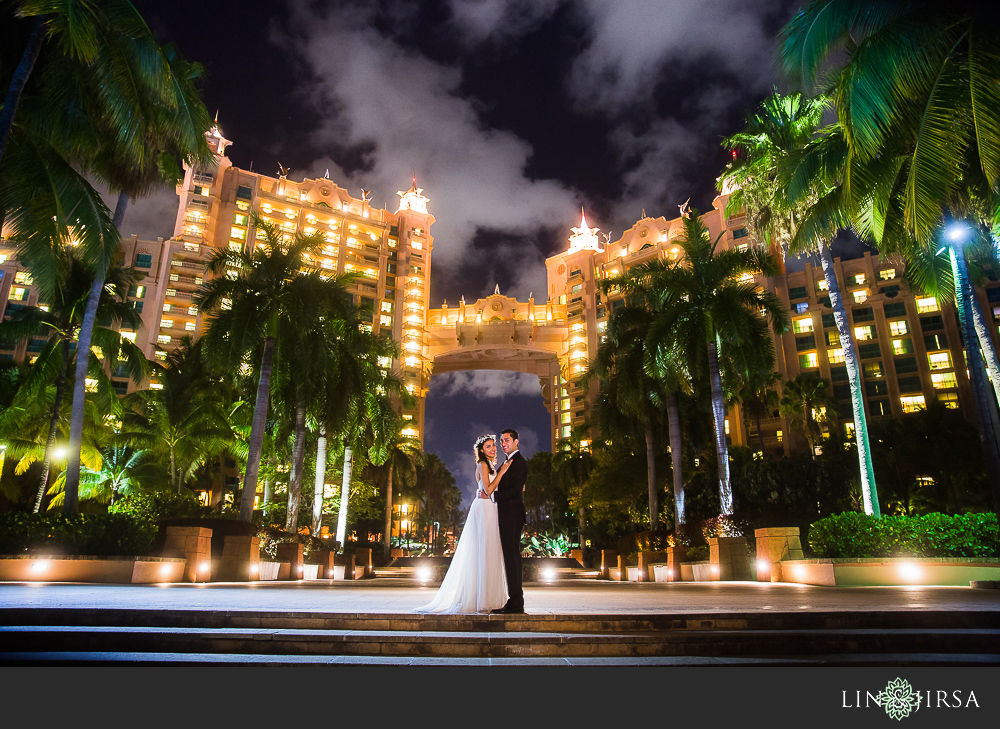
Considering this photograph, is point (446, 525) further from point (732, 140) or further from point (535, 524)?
point (732, 140)

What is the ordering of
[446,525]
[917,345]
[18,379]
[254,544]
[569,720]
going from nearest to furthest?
[569,720]
[254,544]
[18,379]
[917,345]
[446,525]

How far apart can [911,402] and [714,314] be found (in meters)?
70.9

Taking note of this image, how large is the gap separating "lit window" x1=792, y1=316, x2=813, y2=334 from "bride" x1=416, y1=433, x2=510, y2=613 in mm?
91164

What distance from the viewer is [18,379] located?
24.7m

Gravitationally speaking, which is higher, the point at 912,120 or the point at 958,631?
the point at 912,120

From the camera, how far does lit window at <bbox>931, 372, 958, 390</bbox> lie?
2977 inches

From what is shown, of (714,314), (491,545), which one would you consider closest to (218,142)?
(714,314)

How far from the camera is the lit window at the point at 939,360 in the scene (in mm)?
76500

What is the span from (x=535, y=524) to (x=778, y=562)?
99.8 meters

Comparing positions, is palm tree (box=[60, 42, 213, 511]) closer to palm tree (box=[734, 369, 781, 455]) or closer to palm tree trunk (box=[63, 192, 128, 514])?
palm tree trunk (box=[63, 192, 128, 514])

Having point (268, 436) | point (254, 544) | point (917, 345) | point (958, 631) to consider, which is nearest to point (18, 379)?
point (268, 436)

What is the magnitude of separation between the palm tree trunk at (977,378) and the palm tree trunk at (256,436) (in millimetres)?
21019

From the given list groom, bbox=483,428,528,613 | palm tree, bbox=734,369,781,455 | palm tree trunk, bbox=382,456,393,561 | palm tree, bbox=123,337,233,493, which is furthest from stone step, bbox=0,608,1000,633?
palm tree trunk, bbox=382,456,393,561

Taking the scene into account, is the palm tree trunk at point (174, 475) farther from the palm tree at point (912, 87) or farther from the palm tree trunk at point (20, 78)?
the palm tree at point (912, 87)
